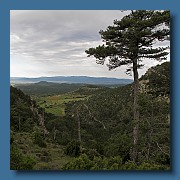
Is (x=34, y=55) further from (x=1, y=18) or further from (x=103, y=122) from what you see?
(x=103, y=122)

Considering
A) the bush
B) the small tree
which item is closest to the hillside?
the small tree

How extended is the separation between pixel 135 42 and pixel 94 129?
104 cm

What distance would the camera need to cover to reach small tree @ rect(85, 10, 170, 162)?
631 centimetres

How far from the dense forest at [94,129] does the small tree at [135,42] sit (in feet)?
0.32

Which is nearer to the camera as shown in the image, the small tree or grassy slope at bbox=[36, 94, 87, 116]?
the small tree

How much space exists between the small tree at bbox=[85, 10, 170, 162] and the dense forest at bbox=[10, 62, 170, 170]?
0.32ft

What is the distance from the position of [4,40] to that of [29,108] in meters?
0.78

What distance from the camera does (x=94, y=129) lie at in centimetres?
644

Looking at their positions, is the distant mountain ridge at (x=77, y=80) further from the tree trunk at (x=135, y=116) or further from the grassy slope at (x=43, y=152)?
the grassy slope at (x=43, y=152)

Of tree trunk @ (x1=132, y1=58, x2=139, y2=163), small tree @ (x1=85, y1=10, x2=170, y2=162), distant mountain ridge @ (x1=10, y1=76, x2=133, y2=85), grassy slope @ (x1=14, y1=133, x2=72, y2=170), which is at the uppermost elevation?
small tree @ (x1=85, y1=10, x2=170, y2=162)

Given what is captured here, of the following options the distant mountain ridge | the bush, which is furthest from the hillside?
the bush

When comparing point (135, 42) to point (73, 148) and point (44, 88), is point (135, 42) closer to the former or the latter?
point (44, 88)

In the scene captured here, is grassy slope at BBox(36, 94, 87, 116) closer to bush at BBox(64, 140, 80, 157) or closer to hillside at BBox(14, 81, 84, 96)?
hillside at BBox(14, 81, 84, 96)

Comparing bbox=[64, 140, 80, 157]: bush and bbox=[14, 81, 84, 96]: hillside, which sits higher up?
bbox=[14, 81, 84, 96]: hillside
